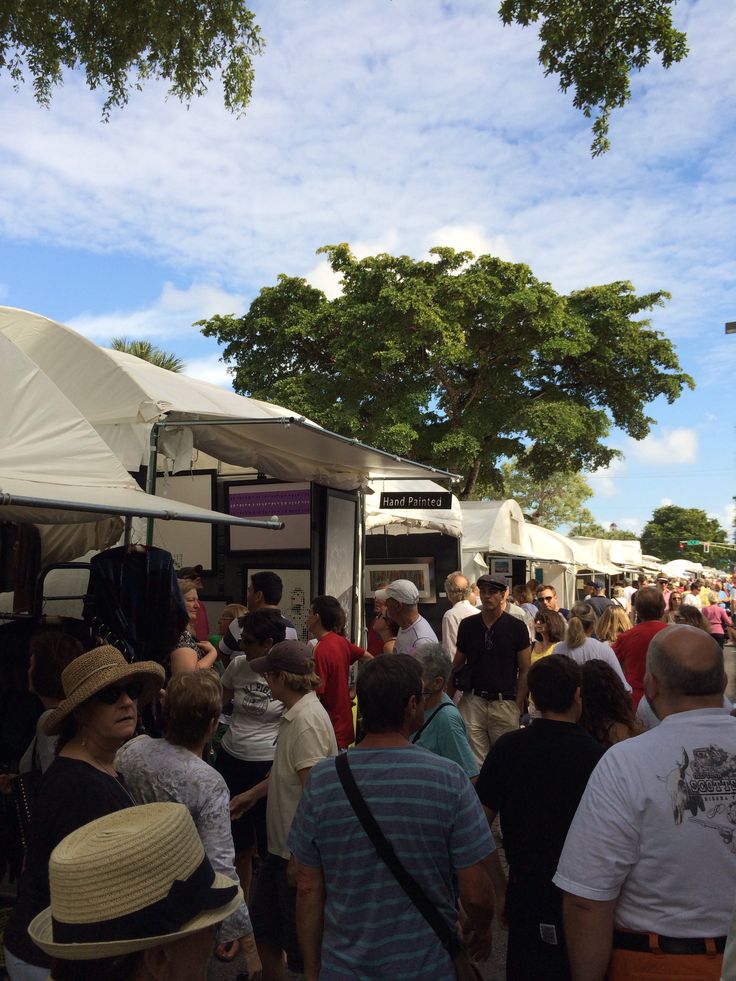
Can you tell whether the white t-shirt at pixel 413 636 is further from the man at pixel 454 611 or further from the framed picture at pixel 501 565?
the framed picture at pixel 501 565

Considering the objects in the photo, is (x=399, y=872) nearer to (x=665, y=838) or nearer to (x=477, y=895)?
(x=477, y=895)

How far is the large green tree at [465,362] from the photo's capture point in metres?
24.0

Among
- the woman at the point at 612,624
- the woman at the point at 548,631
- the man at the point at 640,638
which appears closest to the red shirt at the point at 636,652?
the man at the point at 640,638

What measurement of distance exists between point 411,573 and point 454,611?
590 cm

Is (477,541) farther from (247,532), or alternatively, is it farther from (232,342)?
(232,342)

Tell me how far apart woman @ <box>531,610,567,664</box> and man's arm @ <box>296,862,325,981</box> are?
5590 millimetres

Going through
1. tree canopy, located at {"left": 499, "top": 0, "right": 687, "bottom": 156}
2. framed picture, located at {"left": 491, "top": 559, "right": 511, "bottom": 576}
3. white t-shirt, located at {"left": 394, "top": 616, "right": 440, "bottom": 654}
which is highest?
tree canopy, located at {"left": 499, "top": 0, "right": 687, "bottom": 156}

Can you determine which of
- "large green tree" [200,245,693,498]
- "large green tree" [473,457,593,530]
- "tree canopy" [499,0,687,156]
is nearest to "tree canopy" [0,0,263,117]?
"tree canopy" [499,0,687,156]

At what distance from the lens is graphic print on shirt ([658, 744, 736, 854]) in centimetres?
240

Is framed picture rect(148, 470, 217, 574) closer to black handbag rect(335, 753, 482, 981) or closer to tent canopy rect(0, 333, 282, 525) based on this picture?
tent canopy rect(0, 333, 282, 525)

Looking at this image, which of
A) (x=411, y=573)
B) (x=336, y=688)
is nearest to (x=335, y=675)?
(x=336, y=688)

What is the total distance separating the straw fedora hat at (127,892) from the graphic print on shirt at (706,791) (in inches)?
52.4

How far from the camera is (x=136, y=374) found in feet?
23.1

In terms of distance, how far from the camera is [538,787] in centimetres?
315
